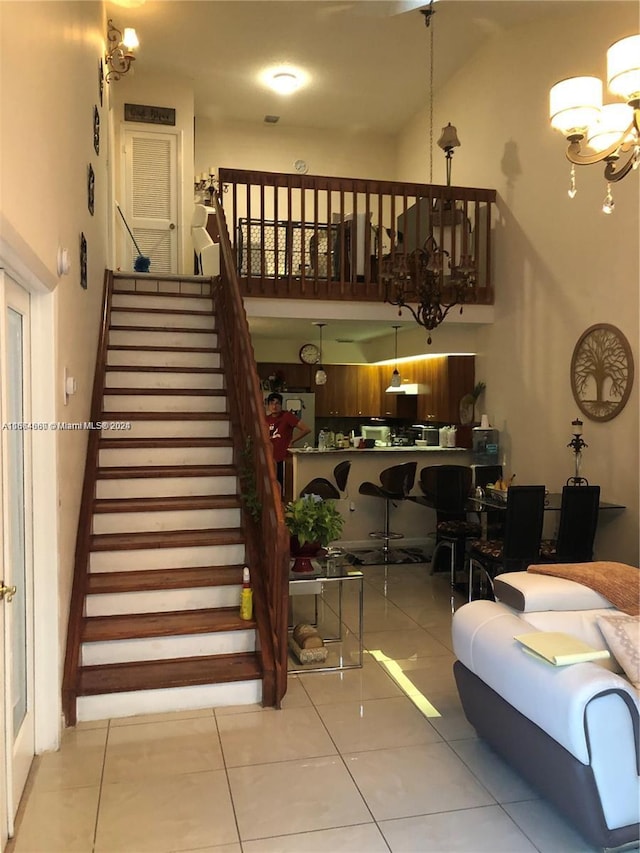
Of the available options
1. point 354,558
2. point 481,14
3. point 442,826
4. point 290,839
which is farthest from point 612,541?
point 481,14

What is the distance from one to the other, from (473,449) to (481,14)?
445cm

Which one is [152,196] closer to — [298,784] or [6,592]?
[6,592]


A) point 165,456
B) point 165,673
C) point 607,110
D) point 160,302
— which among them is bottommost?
point 165,673

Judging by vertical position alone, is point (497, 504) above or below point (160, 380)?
below

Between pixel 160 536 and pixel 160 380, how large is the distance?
172 cm

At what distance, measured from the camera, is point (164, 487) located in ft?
15.7

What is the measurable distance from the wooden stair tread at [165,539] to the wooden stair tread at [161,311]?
258 centimetres

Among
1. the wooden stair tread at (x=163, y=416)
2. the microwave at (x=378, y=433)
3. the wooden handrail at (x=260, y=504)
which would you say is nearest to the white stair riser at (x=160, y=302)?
the wooden handrail at (x=260, y=504)

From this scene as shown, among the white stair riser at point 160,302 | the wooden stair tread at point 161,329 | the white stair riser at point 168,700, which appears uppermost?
the white stair riser at point 160,302

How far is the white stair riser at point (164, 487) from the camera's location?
4.71 m

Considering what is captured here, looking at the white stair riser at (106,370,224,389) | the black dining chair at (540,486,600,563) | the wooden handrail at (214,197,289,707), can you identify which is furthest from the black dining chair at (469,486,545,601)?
the white stair riser at (106,370,224,389)

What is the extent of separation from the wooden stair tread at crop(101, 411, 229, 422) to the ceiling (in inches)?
73.4

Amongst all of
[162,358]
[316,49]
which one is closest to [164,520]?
[162,358]

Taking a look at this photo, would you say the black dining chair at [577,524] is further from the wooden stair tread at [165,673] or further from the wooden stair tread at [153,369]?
the wooden stair tread at [153,369]
